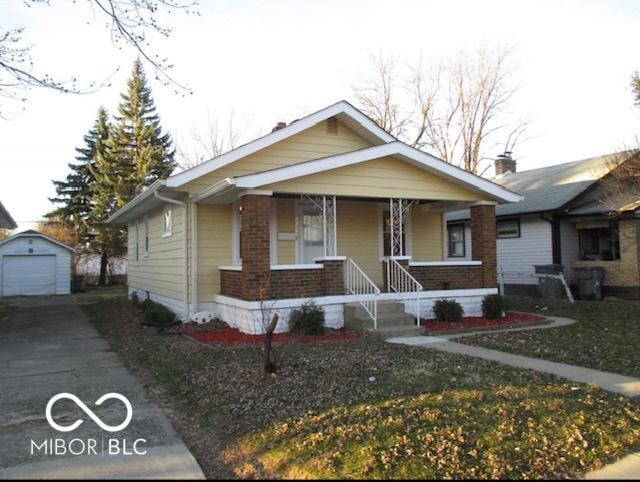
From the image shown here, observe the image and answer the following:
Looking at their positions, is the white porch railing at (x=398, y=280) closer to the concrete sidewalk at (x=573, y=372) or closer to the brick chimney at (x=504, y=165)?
the concrete sidewalk at (x=573, y=372)

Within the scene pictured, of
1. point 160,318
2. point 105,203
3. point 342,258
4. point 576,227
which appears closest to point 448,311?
point 342,258

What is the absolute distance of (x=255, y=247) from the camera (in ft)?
33.6

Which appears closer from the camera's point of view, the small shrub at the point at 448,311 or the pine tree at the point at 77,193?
the small shrub at the point at 448,311

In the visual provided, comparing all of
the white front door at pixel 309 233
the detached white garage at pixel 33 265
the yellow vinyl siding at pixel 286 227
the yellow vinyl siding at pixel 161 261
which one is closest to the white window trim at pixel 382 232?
the white front door at pixel 309 233

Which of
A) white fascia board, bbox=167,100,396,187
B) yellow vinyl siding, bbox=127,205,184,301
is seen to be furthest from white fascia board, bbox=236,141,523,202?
yellow vinyl siding, bbox=127,205,184,301

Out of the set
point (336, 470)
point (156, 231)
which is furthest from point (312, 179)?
point (336, 470)

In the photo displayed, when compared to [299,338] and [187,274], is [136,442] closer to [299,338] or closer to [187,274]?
[299,338]

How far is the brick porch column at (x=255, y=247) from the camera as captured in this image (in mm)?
10219

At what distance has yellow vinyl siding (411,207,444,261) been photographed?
48.6 ft

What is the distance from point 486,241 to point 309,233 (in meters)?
4.34

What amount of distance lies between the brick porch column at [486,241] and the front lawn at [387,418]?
554cm

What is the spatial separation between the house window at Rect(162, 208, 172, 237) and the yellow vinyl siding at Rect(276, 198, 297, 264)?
9.30 ft

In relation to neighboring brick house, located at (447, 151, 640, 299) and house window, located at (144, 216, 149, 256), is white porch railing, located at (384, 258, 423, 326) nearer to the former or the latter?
neighboring brick house, located at (447, 151, 640, 299)

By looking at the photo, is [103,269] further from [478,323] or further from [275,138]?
[478,323]
